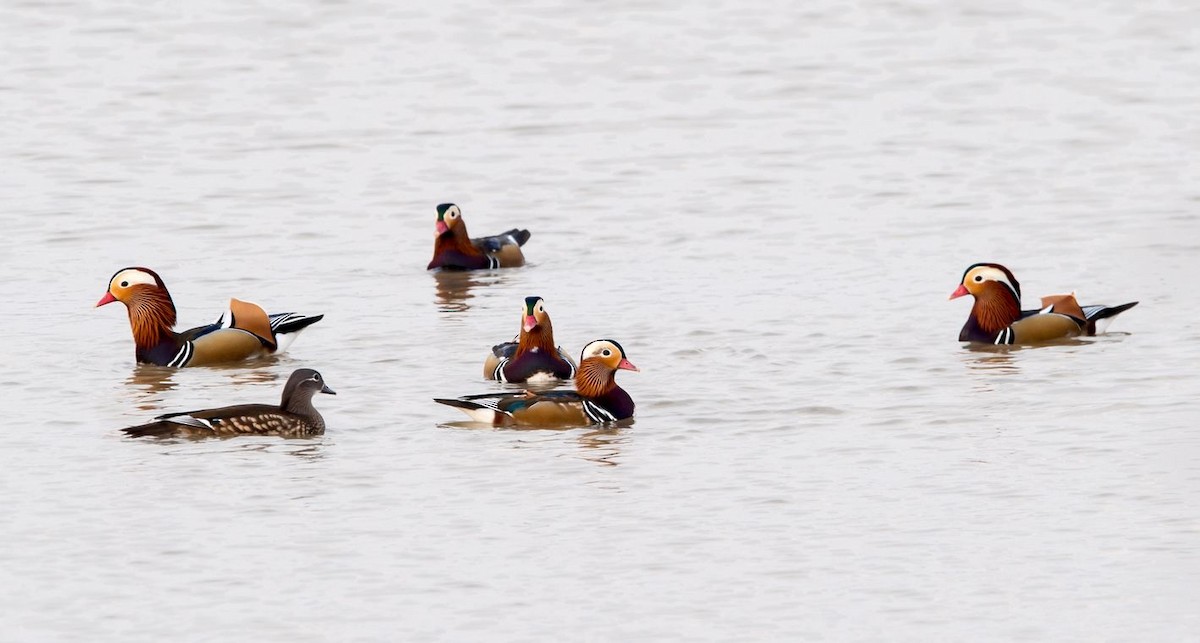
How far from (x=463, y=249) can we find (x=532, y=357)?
7332 millimetres

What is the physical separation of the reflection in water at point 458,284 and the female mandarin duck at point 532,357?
4.15m

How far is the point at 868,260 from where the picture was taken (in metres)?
26.2

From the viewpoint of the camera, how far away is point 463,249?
26797 mm

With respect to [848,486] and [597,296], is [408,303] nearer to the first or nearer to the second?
[597,296]

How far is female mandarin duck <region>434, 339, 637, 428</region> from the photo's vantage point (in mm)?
17453

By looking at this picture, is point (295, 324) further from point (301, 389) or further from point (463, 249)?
point (463, 249)

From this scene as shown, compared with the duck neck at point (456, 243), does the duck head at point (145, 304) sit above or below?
below

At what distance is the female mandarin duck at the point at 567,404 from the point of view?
17453mm

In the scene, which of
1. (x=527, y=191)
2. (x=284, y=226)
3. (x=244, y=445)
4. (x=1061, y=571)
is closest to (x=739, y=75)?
(x=527, y=191)

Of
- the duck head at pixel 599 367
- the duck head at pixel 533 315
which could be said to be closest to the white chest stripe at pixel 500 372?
the duck head at pixel 533 315

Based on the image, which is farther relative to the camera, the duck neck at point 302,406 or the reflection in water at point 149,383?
the reflection in water at point 149,383

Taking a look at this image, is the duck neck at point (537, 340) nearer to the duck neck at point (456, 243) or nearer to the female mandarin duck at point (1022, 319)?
the female mandarin duck at point (1022, 319)

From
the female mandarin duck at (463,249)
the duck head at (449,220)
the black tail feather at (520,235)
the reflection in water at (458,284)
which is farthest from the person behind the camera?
the black tail feather at (520,235)

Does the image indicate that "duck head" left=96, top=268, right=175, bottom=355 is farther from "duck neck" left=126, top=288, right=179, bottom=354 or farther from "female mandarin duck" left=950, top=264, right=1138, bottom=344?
"female mandarin duck" left=950, top=264, right=1138, bottom=344
